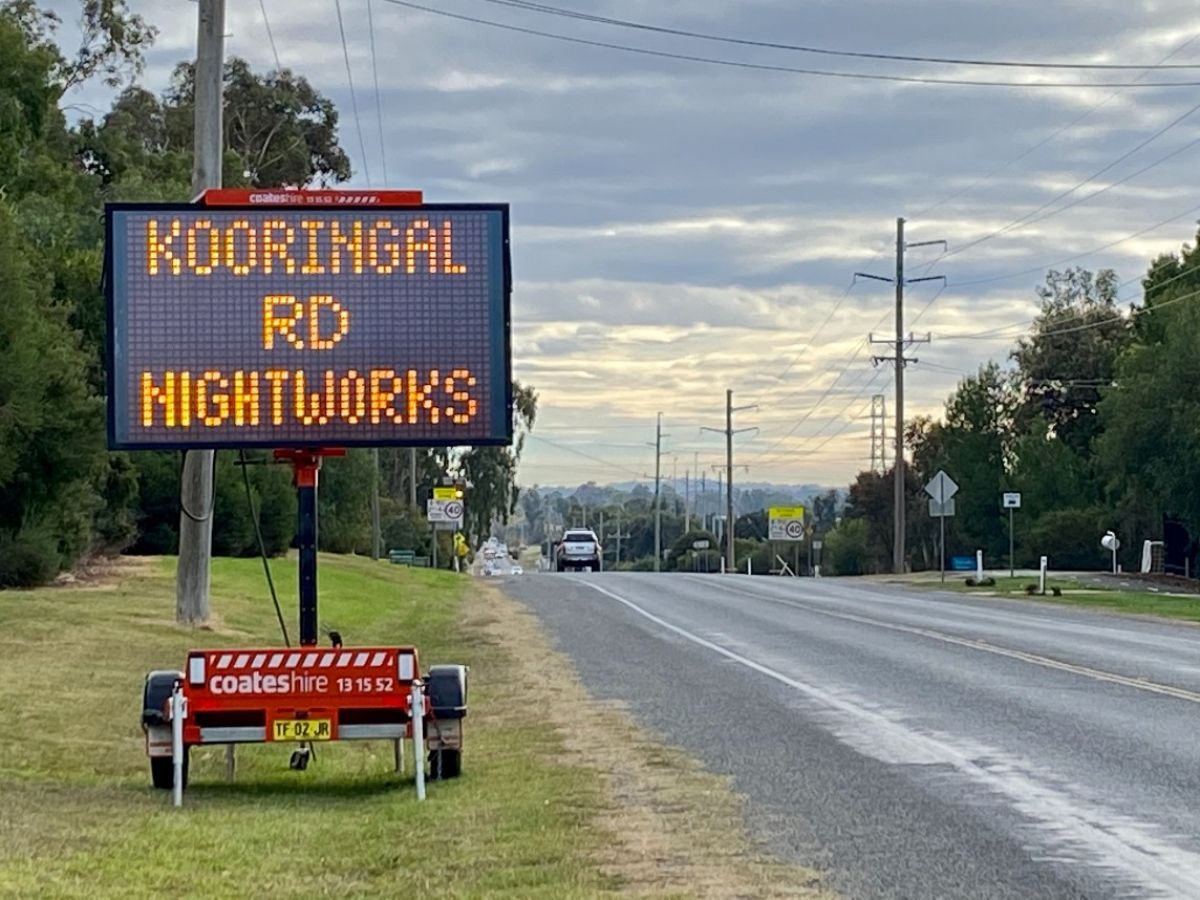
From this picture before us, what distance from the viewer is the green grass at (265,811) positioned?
853cm

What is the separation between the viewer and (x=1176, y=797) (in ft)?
35.5

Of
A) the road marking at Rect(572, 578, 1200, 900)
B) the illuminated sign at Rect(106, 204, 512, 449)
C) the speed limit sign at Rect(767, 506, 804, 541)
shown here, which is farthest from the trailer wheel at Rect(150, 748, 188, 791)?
the speed limit sign at Rect(767, 506, 804, 541)

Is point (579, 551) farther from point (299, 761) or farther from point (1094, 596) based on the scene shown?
point (299, 761)

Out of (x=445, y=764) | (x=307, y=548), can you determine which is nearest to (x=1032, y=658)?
(x=307, y=548)

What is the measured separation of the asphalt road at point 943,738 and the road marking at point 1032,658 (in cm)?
5

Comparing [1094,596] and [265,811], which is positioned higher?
[1094,596]

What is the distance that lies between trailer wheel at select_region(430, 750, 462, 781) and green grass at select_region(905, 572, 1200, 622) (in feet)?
75.5

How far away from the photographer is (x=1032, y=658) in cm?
2136

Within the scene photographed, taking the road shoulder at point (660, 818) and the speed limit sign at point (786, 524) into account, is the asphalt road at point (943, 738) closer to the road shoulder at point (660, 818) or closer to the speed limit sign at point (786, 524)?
the road shoulder at point (660, 818)

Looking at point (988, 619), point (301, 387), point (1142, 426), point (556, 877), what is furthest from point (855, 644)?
point (1142, 426)

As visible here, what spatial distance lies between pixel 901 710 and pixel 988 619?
15867 mm

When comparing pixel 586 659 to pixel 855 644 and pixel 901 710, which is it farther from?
pixel 901 710

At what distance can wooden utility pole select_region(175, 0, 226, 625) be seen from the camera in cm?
2475

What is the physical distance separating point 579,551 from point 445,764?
216ft
